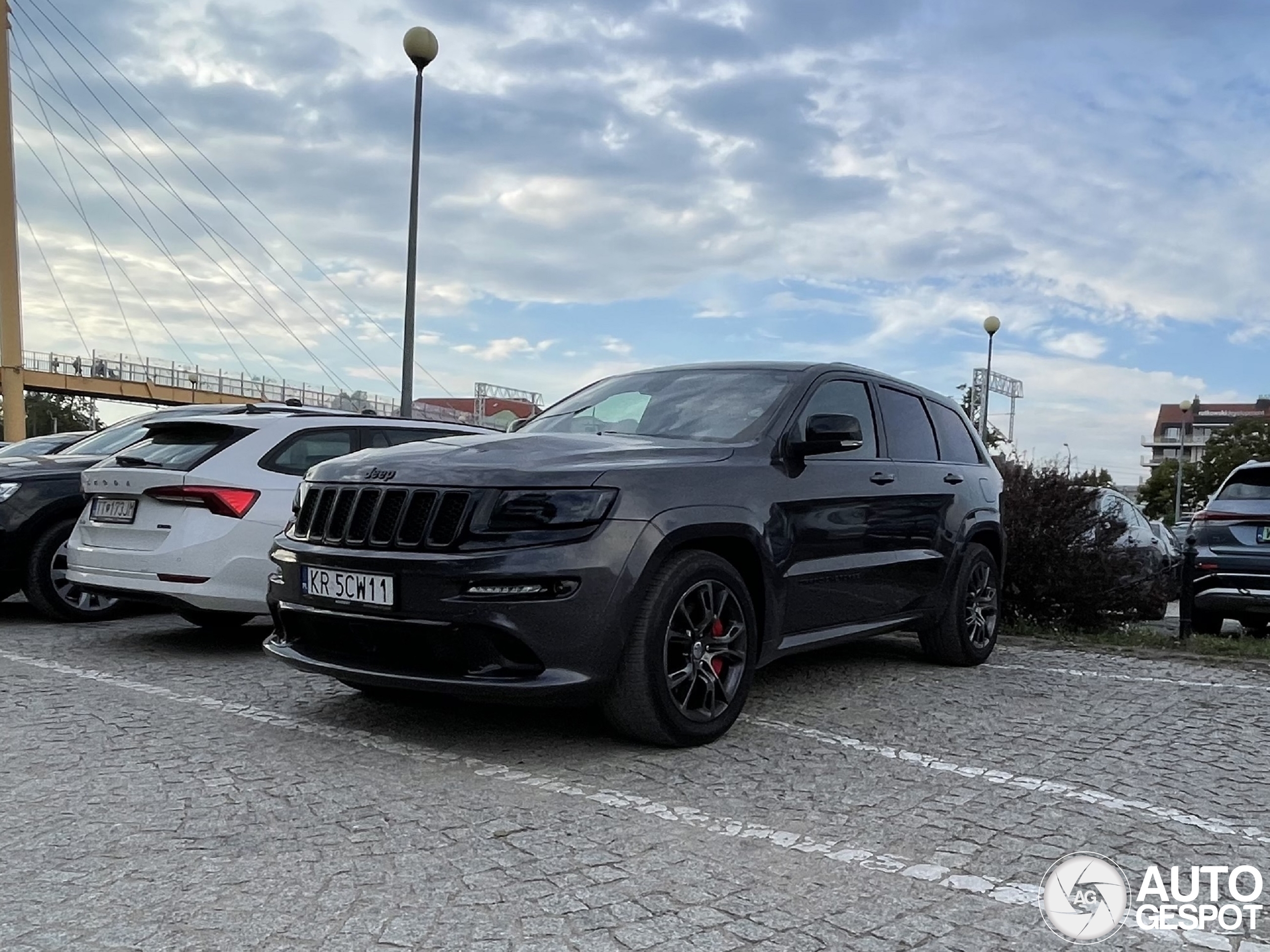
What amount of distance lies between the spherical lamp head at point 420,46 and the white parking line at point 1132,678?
10.4 metres

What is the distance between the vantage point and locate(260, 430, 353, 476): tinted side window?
6.91m

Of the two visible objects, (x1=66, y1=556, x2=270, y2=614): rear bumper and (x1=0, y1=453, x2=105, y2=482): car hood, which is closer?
(x1=66, y1=556, x2=270, y2=614): rear bumper

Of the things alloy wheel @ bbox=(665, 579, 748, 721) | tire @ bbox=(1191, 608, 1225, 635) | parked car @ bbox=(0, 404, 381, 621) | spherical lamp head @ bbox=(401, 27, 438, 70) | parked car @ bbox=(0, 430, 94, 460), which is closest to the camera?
alloy wheel @ bbox=(665, 579, 748, 721)

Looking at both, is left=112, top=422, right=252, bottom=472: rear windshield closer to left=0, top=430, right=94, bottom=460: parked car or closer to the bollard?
left=0, top=430, right=94, bottom=460: parked car

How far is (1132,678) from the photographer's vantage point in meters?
6.73

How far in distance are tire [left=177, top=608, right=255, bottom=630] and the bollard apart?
660 centimetres

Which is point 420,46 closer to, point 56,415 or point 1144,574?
point 1144,574

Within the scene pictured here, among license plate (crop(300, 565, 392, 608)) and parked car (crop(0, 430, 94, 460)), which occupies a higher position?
parked car (crop(0, 430, 94, 460))

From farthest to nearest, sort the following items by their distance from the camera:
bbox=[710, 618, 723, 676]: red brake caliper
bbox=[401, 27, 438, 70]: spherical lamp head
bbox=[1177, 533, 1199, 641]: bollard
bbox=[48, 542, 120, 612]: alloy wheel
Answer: bbox=[401, 27, 438, 70]: spherical lamp head, bbox=[1177, 533, 1199, 641]: bollard, bbox=[48, 542, 120, 612]: alloy wheel, bbox=[710, 618, 723, 676]: red brake caliper

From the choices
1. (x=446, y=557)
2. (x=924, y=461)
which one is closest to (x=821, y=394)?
(x=924, y=461)

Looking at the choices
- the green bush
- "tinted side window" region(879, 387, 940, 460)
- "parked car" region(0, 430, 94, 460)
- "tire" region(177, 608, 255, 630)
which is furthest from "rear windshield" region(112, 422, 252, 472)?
the green bush

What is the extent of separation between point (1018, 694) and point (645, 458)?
2.77 m

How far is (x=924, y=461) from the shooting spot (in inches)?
255

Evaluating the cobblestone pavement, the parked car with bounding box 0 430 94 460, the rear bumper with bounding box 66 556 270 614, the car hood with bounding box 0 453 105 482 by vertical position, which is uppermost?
the parked car with bounding box 0 430 94 460
